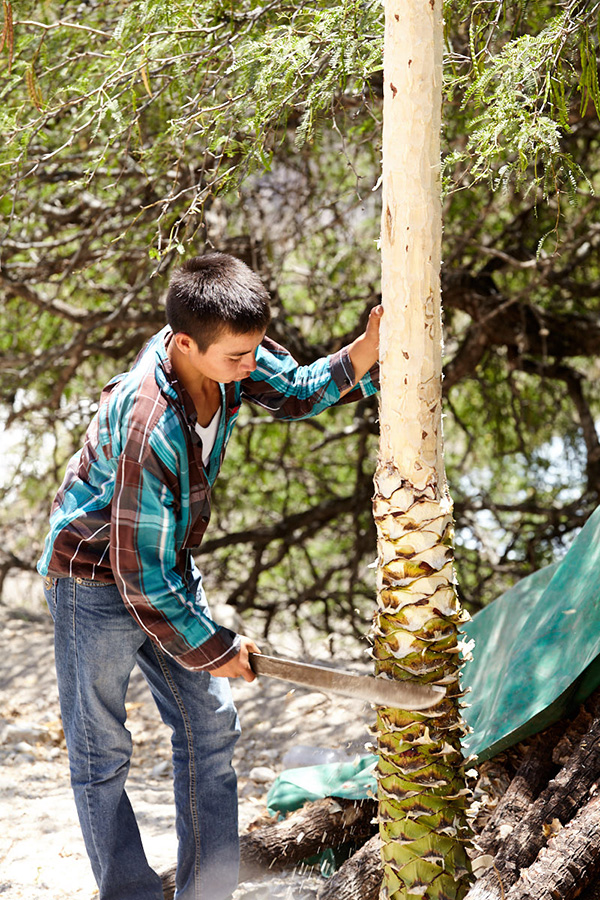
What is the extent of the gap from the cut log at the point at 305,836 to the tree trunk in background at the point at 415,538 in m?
0.60

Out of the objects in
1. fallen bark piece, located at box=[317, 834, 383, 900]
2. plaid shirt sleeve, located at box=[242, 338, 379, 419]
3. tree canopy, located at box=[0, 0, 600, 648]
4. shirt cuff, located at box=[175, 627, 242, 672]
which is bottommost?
fallen bark piece, located at box=[317, 834, 383, 900]

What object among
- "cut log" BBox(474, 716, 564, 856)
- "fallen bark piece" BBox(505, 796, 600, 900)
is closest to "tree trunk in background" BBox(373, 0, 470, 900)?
"fallen bark piece" BBox(505, 796, 600, 900)

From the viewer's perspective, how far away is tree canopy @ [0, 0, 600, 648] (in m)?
2.47

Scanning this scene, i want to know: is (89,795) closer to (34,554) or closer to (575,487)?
(34,554)

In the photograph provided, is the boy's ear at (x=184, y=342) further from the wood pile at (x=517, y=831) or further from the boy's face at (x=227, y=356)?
the wood pile at (x=517, y=831)

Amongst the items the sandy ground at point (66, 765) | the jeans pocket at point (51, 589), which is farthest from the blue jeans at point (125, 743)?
the sandy ground at point (66, 765)

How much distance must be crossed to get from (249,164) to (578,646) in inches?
68.0

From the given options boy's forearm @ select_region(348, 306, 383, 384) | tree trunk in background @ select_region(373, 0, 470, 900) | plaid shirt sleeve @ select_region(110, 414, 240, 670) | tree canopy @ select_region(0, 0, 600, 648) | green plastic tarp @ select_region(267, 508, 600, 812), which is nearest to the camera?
tree trunk in background @ select_region(373, 0, 470, 900)

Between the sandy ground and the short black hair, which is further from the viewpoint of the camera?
the sandy ground

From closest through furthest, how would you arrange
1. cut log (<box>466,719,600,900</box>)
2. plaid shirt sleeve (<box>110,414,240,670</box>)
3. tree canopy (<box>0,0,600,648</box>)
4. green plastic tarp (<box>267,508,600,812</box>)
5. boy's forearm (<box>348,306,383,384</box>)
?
1. plaid shirt sleeve (<box>110,414,240,670</box>)
2. cut log (<box>466,719,600,900</box>)
3. boy's forearm (<box>348,306,383,384</box>)
4. tree canopy (<box>0,0,600,648</box>)
5. green plastic tarp (<box>267,508,600,812</box>)

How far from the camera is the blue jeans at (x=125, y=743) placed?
2219 millimetres

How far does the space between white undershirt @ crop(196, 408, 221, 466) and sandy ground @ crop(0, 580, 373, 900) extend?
1186mm

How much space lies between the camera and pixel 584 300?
18.7 feet

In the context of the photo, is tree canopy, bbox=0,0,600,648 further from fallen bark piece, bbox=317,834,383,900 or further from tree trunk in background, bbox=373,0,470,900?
fallen bark piece, bbox=317,834,383,900
